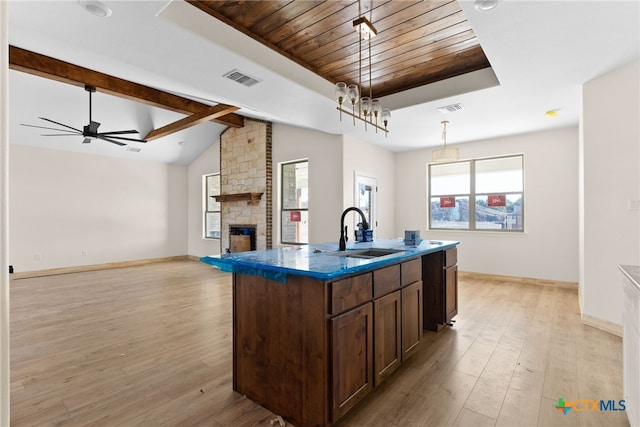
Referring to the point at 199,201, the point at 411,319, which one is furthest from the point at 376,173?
the point at 199,201

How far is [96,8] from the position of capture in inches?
85.2

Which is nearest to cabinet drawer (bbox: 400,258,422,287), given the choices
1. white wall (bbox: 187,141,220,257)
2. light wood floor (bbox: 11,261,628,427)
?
light wood floor (bbox: 11,261,628,427)

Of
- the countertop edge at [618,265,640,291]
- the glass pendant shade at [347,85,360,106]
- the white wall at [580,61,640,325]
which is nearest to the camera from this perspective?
the countertop edge at [618,265,640,291]

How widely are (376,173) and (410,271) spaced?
13.7ft

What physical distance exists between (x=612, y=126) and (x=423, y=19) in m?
2.42

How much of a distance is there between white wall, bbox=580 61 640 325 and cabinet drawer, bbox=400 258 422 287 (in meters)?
2.25

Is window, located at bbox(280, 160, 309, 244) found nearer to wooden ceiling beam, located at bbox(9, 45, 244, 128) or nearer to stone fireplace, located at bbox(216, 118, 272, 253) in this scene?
stone fireplace, located at bbox(216, 118, 272, 253)

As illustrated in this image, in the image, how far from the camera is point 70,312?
4152 mm

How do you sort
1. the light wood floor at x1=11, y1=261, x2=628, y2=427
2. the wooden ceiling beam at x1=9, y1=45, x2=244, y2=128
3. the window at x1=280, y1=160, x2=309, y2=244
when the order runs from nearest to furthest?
1. the light wood floor at x1=11, y1=261, x2=628, y2=427
2. the wooden ceiling beam at x1=9, y1=45, x2=244, y2=128
3. the window at x1=280, y1=160, x2=309, y2=244

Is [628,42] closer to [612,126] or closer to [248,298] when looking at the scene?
[612,126]

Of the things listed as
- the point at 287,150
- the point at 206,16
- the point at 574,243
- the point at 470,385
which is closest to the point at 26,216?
the point at 287,150

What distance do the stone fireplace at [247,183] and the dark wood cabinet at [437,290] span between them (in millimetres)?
4102

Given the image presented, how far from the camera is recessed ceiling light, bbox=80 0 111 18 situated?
211cm

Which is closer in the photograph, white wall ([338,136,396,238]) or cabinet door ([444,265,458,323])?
cabinet door ([444,265,458,323])
